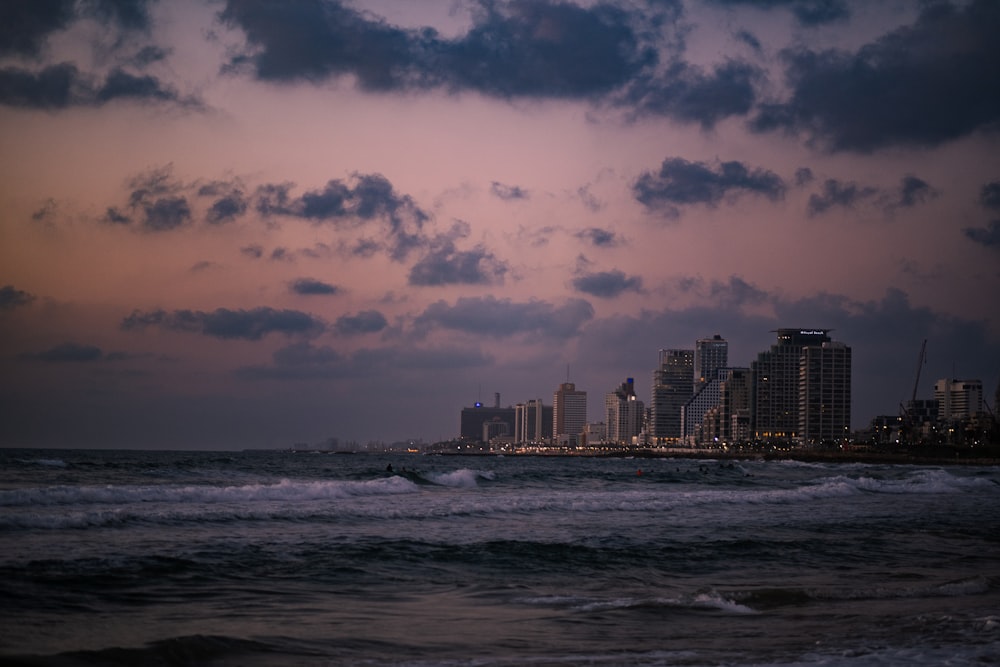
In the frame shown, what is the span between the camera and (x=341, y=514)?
90.5 ft

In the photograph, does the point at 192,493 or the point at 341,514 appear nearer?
→ the point at 341,514

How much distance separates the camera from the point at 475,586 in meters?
16.0

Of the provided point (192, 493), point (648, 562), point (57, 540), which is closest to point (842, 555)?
point (648, 562)

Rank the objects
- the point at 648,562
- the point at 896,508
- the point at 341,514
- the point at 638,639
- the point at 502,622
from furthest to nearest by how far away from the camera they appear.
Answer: the point at 896,508 → the point at 341,514 → the point at 648,562 → the point at 502,622 → the point at 638,639

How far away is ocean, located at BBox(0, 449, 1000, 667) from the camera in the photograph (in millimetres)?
11008

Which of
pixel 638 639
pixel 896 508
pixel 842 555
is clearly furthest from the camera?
pixel 896 508

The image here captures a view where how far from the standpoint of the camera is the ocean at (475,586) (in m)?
11.0

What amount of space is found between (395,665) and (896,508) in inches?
1260

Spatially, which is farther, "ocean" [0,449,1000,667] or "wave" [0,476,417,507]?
"wave" [0,476,417,507]

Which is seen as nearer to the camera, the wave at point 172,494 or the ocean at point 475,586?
the ocean at point 475,586

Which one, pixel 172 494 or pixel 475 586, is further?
pixel 172 494

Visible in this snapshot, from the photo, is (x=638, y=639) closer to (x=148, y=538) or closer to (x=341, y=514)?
(x=148, y=538)

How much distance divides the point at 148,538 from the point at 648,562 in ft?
37.8

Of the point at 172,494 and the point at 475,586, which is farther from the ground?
the point at 475,586
